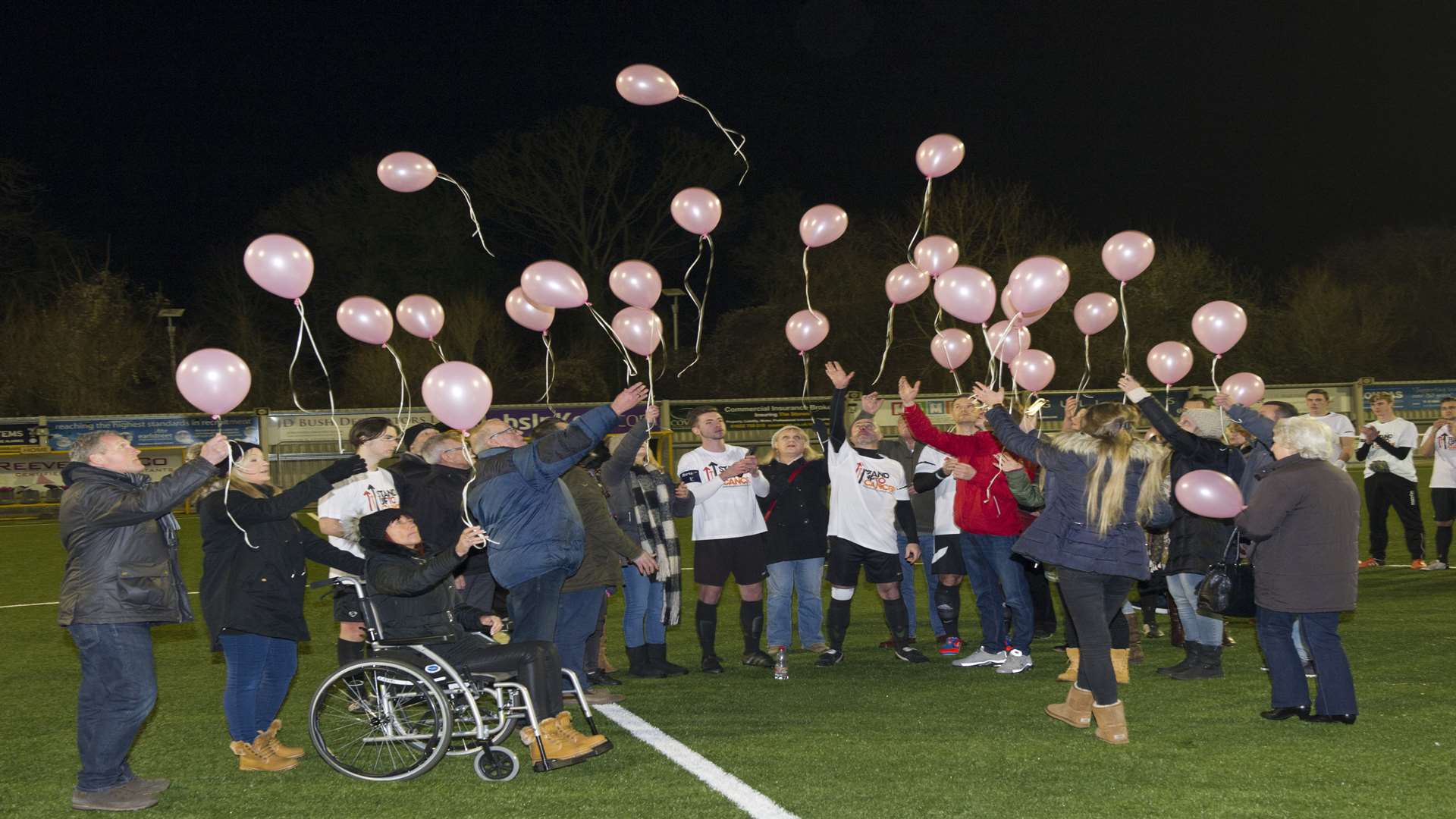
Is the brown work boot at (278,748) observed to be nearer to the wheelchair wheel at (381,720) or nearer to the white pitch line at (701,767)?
the wheelchair wheel at (381,720)

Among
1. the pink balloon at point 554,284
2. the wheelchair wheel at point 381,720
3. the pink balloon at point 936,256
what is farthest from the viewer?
the pink balloon at point 936,256

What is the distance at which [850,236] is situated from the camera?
32.9 meters

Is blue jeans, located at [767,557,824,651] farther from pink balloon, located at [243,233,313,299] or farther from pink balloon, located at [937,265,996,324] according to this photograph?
pink balloon, located at [243,233,313,299]

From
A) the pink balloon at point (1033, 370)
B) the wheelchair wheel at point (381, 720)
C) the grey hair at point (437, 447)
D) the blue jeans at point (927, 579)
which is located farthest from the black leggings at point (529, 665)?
the pink balloon at point (1033, 370)

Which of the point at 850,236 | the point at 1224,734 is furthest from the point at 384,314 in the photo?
the point at 850,236

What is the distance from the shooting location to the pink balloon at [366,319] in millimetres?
8016

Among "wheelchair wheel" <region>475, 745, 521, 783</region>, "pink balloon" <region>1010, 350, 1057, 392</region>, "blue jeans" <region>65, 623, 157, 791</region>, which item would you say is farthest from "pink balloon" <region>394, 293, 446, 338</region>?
"pink balloon" <region>1010, 350, 1057, 392</region>

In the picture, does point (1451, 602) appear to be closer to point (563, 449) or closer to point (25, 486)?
point (563, 449)

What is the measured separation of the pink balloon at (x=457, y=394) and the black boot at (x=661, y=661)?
253 cm

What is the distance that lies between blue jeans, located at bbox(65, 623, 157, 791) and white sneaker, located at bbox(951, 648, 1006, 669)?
4794 mm

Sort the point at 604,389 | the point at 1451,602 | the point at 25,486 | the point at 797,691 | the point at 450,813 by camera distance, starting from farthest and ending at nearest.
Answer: the point at 604,389 < the point at 25,486 < the point at 1451,602 < the point at 797,691 < the point at 450,813

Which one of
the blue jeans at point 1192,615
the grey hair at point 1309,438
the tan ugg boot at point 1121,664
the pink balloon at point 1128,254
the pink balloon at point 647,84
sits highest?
the pink balloon at point 647,84

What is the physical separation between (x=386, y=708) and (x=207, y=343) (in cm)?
3184

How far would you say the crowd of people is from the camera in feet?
16.4
